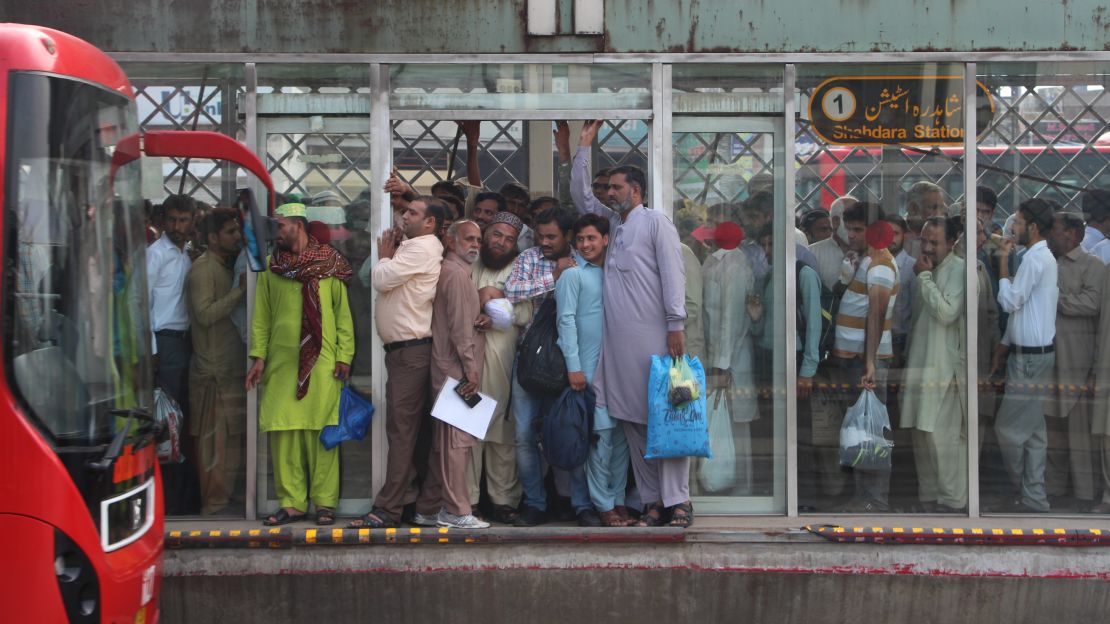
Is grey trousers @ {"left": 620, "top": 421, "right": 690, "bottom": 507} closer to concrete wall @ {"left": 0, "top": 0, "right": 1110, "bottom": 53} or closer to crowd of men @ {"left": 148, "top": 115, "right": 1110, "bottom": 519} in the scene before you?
crowd of men @ {"left": 148, "top": 115, "right": 1110, "bottom": 519}

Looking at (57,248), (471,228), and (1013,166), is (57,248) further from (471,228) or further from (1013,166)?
(1013,166)

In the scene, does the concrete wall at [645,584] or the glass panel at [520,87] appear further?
the glass panel at [520,87]

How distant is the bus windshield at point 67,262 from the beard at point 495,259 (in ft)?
8.04

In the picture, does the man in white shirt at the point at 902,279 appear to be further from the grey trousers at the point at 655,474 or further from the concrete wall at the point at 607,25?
the grey trousers at the point at 655,474

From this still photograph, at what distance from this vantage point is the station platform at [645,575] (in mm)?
5961

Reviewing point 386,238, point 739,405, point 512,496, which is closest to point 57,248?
point 386,238

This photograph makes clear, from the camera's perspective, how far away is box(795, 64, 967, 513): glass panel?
6594 mm

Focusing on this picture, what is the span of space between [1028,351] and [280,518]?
421cm

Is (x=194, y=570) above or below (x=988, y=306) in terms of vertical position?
below

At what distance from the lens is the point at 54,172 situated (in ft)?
12.9

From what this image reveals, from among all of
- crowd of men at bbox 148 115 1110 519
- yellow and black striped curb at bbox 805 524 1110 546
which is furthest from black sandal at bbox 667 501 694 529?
yellow and black striped curb at bbox 805 524 1110 546

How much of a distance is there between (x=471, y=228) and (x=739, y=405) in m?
1.82

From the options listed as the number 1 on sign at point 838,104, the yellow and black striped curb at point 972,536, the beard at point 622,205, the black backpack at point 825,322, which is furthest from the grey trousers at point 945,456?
the beard at point 622,205

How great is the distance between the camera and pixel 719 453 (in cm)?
671
